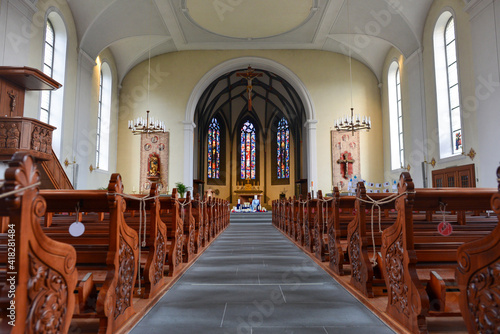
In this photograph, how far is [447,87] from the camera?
9.66 meters

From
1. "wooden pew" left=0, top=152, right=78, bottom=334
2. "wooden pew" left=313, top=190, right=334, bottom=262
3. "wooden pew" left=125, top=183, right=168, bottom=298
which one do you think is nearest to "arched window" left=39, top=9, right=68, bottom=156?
"wooden pew" left=125, top=183, right=168, bottom=298

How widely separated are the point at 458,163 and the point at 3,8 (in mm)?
11003

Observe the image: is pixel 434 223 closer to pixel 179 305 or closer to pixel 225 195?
pixel 179 305

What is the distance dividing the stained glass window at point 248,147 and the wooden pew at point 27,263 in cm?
2155

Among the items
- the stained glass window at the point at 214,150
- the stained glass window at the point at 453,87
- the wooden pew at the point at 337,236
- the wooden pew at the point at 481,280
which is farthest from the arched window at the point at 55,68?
the stained glass window at the point at 214,150

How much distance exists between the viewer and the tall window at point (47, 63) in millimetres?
9023

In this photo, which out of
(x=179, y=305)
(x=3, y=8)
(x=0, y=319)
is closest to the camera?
(x=0, y=319)

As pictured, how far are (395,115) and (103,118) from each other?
36.1 feet

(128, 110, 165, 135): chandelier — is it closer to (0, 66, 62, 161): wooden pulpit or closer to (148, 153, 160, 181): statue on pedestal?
(148, 153, 160, 181): statue on pedestal

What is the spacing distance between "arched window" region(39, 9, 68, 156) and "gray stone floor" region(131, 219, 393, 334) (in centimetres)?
728

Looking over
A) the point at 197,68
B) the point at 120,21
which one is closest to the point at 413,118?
the point at 197,68

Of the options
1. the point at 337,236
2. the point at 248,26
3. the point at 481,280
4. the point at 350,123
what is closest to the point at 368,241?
the point at 337,236

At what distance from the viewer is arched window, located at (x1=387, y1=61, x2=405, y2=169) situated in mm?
12866

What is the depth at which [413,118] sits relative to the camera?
11.3 m
